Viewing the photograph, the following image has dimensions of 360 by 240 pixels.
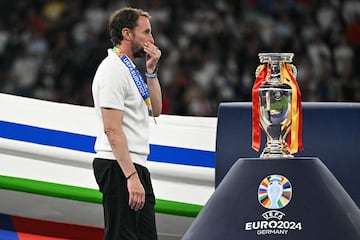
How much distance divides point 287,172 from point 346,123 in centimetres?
147

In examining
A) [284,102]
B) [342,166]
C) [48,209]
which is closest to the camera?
[284,102]

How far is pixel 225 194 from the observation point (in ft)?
12.3

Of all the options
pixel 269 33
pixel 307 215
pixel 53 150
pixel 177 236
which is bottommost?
pixel 307 215

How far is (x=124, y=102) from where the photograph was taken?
472cm

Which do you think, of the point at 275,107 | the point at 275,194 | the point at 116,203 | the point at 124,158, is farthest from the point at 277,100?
the point at 116,203

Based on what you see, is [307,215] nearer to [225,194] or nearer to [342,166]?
[225,194]

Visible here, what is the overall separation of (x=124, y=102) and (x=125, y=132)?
12 centimetres

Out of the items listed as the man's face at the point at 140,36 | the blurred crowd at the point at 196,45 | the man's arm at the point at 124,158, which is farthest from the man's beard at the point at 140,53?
the blurred crowd at the point at 196,45

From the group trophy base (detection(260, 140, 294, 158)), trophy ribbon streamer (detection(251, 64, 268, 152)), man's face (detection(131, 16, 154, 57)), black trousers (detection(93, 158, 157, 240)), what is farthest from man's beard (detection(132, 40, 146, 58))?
trophy base (detection(260, 140, 294, 158))

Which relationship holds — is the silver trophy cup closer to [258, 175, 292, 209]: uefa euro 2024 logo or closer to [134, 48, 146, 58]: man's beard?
[258, 175, 292, 209]: uefa euro 2024 logo

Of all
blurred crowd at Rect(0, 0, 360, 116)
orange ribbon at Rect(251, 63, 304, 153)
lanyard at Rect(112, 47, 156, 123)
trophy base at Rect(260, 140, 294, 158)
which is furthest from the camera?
blurred crowd at Rect(0, 0, 360, 116)

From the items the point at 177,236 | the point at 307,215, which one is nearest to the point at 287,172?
the point at 307,215

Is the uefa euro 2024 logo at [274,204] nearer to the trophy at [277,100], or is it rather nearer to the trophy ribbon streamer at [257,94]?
the trophy at [277,100]

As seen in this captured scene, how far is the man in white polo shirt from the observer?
461 centimetres
